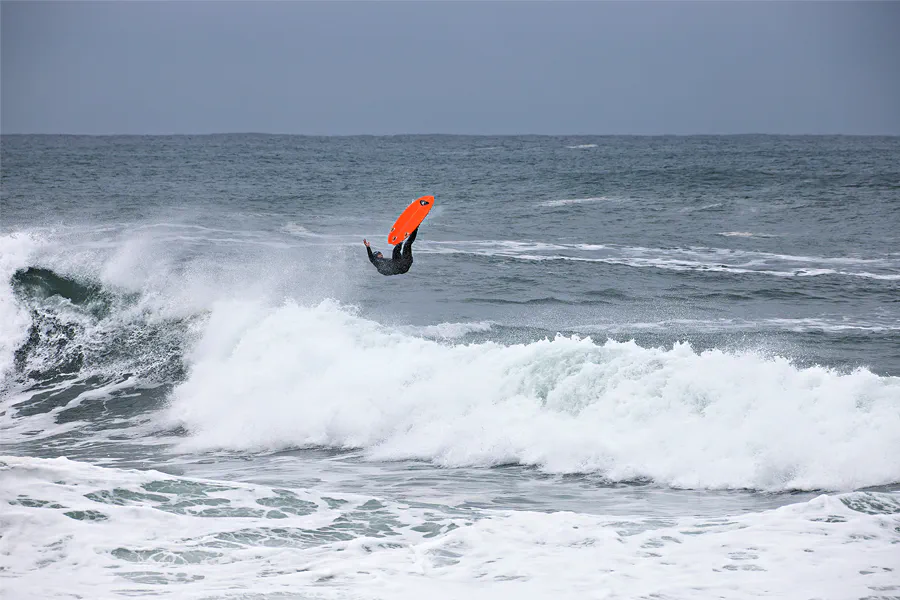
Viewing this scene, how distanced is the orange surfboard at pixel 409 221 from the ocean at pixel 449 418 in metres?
2.11

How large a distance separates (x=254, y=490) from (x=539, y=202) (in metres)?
28.4

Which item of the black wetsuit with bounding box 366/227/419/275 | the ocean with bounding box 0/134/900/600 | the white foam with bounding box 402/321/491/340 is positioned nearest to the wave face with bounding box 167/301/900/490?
the ocean with bounding box 0/134/900/600

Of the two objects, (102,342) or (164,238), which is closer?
(102,342)

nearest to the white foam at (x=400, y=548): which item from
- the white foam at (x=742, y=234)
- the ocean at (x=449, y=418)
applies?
the ocean at (x=449, y=418)

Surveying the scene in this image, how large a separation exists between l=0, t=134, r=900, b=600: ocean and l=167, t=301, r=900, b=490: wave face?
A: 4cm

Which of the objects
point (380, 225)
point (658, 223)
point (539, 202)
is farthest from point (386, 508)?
point (539, 202)

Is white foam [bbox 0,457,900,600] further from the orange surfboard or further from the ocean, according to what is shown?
the orange surfboard

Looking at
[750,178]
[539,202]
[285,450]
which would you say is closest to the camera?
[285,450]

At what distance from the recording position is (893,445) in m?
9.94

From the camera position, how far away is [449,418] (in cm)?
1212

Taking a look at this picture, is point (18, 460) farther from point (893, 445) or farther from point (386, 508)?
point (893, 445)

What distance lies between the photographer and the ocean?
7.74 m

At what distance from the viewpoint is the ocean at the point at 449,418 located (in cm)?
774

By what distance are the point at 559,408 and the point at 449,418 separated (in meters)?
1.51
